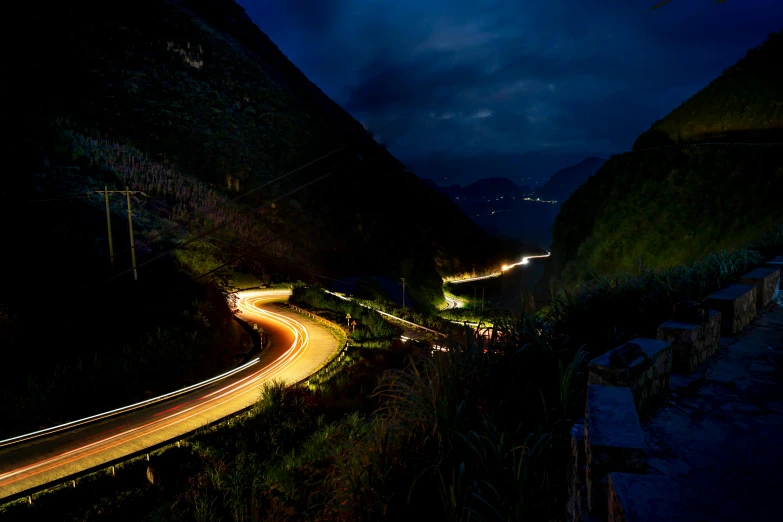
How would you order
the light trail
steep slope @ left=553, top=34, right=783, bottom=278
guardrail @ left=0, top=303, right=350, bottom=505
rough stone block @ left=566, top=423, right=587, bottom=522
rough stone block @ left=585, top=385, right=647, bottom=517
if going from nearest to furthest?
rough stone block @ left=585, top=385, right=647, bottom=517
rough stone block @ left=566, top=423, right=587, bottom=522
guardrail @ left=0, top=303, right=350, bottom=505
steep slope @ left=553, top=34, right=783, bottom=278
the light trail

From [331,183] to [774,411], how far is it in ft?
250

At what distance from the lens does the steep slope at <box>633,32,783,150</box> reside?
30688 mm

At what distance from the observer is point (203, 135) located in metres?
56.3

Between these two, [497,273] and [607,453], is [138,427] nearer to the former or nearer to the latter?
[607,453]

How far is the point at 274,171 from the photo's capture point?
59.8 metres

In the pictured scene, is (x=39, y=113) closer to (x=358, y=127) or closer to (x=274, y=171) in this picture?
(x=274, y=171)

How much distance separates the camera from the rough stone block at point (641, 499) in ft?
7.09

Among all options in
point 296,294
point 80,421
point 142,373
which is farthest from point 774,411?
point 296,294

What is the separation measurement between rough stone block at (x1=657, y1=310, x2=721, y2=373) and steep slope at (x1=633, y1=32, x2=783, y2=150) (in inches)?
1300

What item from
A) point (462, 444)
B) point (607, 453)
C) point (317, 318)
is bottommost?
point (317, 318)

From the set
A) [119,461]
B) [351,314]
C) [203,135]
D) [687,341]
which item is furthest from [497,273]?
[687,341]

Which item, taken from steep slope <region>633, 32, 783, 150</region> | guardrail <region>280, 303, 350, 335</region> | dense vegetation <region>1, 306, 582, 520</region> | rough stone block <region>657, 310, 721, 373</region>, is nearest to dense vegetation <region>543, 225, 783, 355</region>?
rough stone block <region>657, 310, 721, 373</region>

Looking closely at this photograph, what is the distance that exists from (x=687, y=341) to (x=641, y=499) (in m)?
2.95

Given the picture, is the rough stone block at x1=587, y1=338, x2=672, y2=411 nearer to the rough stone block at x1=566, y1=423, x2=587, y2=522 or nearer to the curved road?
the rough stone block at x1=566, y1=423, x2=587, y2=522
